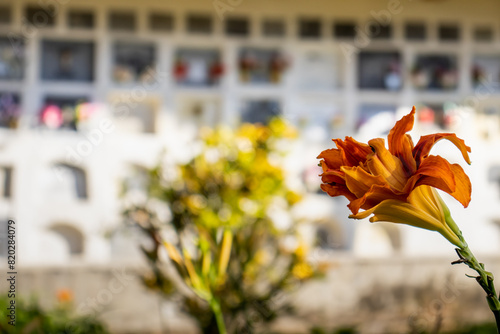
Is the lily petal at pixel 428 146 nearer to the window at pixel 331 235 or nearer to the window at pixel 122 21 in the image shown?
the window at pixel 331 235

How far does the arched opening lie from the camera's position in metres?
3.25

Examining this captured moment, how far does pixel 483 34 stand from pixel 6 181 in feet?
9.71

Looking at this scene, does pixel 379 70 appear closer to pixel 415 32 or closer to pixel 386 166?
pixel 415 32

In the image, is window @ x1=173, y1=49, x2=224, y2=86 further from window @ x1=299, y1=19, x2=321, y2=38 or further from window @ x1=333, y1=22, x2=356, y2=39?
window @ x1=333, y1=22, x2=356, y2=39

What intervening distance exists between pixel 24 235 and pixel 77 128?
653 mm

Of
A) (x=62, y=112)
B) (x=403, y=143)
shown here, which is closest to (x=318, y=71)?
(x=62, y=112)

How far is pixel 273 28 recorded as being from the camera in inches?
136

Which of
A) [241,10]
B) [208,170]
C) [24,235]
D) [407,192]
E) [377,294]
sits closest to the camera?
[407,192]

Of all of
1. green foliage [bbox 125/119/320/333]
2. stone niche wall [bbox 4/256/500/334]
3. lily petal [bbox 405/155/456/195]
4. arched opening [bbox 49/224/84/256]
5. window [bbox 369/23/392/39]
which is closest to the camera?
lily petal [bbox 405/155/456/195]

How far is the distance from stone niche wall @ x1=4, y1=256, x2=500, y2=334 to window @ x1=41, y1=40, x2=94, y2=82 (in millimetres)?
1152

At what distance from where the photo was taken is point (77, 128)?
3.22m

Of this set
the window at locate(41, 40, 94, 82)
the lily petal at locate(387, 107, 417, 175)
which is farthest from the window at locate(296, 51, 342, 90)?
the lily petal at locate(387, 107, 417, 175)

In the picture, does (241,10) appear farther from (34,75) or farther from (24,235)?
(24,235)

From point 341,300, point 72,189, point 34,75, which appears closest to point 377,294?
point 341,300
